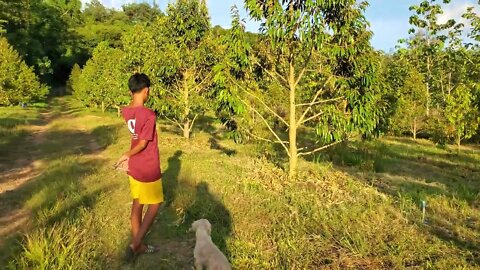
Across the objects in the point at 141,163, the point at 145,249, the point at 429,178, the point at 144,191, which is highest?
the point at 141,163

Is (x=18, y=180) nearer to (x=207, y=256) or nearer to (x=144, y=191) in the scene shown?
(x=144, y=191)

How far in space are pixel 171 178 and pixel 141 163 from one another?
4251mm

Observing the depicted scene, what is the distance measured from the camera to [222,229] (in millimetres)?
5832

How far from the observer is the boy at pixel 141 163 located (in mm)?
4680

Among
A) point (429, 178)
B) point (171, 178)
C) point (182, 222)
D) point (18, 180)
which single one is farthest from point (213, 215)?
point (429, 178)

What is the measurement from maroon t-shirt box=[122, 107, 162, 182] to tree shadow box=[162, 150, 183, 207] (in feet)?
7.92

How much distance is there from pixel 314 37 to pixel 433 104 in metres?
27.7

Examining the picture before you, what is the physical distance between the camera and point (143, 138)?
15.2ft

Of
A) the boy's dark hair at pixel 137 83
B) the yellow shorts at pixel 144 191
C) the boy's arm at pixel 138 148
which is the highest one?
the boy's dark hair at pixel 137 83

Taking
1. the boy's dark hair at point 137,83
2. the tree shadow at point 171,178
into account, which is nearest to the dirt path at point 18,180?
the tree shadow at point 171,178

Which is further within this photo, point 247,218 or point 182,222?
point 247,218

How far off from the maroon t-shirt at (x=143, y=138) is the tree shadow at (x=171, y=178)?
7.92 feet

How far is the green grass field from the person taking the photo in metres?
4.80

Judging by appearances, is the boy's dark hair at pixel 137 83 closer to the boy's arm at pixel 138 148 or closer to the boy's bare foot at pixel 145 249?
the boy's arm at pixel 138 148
